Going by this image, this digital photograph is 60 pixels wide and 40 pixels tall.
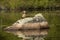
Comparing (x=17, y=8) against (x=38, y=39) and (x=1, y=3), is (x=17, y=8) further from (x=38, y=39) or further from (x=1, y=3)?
(x=38, y=39)

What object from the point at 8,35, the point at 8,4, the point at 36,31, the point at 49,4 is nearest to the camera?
the point at 8,35

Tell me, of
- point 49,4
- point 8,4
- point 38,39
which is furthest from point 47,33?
point 8,4

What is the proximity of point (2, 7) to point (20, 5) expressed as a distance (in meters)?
4.60

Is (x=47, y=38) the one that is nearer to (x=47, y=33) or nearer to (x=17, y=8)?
(x=47, y=33)

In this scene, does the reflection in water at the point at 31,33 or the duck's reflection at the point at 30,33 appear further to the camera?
the duck's reflection at the point at 30,33

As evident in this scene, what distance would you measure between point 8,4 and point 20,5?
3012 mm

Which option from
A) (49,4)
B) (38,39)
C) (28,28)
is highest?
(49,4)

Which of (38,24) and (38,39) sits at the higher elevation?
(38,24)

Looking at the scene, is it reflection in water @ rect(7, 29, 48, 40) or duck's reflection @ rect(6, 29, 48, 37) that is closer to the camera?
reflection in water @ rect(7, 29, 48, 40)

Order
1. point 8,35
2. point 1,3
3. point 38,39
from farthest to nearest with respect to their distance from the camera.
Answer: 1. point 1,3
2. point 8,35
3. point 38,39

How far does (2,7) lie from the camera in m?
51.0

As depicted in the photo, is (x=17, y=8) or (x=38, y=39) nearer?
(x=38, y=39)

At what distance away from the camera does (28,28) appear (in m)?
21.0

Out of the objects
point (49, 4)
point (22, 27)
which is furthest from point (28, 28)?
point (49, 4)
